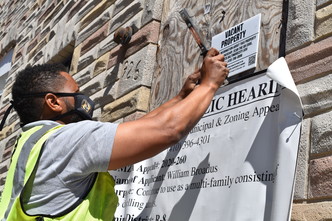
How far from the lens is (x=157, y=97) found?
3.35 meters

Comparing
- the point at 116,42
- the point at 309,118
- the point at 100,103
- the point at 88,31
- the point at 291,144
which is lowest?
the point at 291,144

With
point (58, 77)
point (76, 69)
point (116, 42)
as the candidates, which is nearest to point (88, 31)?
point (76, 69)

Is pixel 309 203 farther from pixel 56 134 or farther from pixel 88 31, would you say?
pixel 88 31

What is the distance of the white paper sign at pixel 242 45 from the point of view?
101 inches

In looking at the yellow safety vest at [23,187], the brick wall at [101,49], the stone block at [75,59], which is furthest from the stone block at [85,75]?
the yellow safety vest at [23,187]

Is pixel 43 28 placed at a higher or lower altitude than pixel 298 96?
higher

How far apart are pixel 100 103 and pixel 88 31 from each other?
3.54ft

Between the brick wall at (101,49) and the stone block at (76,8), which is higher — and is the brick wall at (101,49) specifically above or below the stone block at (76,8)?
below

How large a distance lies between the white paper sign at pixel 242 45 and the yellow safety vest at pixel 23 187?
0.94 m

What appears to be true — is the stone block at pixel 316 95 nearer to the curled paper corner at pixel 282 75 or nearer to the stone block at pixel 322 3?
the curled paper corner at pixel 282 75

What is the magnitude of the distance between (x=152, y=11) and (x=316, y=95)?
6.10 feet

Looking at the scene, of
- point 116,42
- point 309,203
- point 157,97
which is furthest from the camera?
point 116,42

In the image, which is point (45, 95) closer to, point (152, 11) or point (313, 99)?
point (313, 99)

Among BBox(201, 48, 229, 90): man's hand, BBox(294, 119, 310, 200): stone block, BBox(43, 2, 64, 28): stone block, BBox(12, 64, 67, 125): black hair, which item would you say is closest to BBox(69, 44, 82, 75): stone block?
BBox(43, 2, 64, 28): stone block
